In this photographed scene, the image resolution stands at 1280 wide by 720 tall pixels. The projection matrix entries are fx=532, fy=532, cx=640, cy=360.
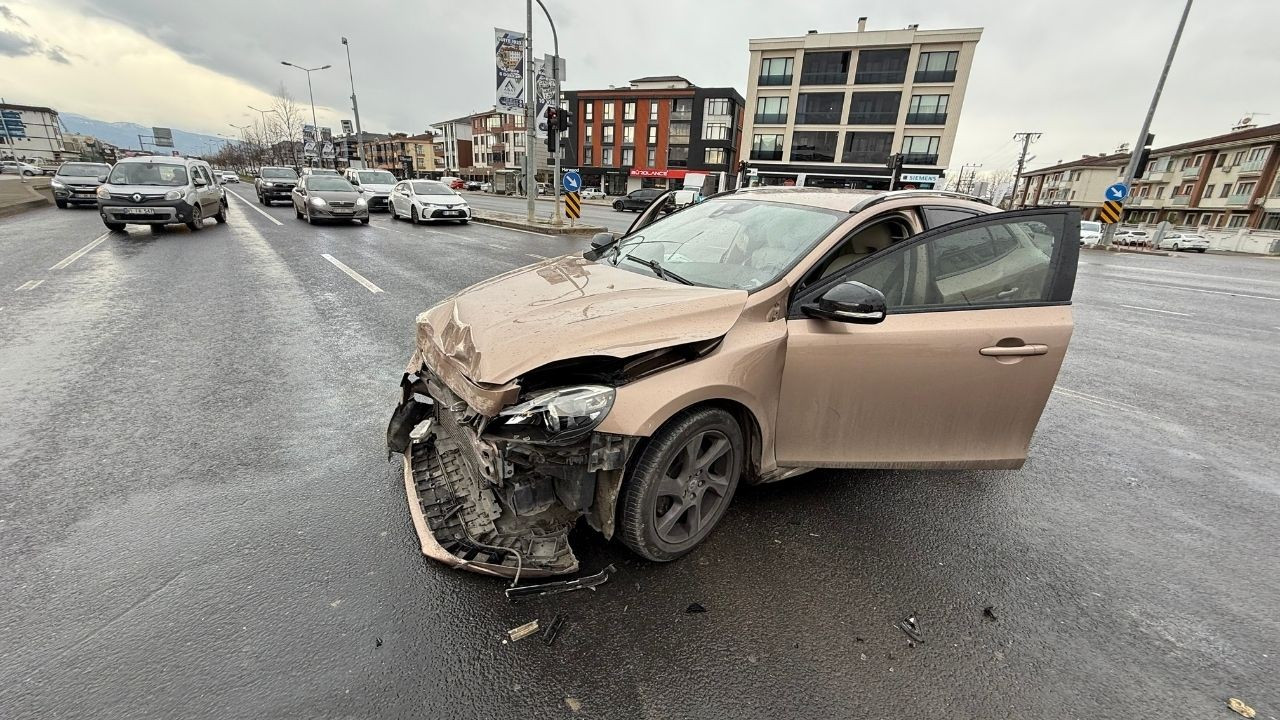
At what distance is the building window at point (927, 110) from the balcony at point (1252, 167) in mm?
28498

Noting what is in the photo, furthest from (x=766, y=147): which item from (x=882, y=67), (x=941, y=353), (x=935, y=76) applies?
(x=941, y=353)

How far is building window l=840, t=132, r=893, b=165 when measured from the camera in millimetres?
48094

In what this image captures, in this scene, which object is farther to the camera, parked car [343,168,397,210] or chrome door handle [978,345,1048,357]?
parked car [343,168,397,210]

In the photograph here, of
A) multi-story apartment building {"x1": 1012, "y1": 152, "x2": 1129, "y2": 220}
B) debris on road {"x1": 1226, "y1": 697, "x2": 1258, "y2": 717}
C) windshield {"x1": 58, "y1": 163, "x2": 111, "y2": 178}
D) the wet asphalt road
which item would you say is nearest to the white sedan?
windshield {"x1": 58, "y1": 163, "x2": 111, "y2": 178}

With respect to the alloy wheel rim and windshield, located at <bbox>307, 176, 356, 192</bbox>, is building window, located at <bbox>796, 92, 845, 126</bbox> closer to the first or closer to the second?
windshield, located at <bbox>307, 176, 356, 192</bbox>

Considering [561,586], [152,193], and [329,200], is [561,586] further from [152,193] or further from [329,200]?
[329,200]

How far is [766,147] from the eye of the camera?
2072 inches

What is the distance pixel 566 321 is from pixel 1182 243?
45870mm

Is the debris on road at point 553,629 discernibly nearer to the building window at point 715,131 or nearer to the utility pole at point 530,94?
the utility pole at point 530,94

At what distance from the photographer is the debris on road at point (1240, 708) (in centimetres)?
193

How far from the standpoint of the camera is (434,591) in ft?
7.55

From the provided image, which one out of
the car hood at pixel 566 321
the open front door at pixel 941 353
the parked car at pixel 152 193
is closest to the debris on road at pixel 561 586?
the car hood at pixel 566 321

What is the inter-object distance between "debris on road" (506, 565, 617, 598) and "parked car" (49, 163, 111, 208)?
25.5 meters

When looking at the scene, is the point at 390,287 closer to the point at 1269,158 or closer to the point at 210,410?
the point at 210,410
